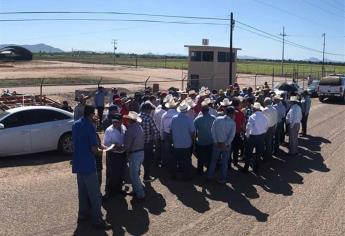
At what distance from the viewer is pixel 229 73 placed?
3528 centimetres

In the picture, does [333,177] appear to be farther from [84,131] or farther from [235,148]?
[84,131]

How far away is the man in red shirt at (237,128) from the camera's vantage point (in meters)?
11.1

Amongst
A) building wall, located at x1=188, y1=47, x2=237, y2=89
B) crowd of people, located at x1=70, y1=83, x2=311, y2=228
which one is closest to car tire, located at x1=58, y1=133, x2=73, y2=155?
crowd of people, located at x1=70, y1=83, x2=311, y2=228

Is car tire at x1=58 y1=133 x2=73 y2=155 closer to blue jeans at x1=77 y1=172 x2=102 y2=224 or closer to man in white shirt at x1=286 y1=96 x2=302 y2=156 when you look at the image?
blue jeans at x1=77 y1=172 x2=102 y2=224

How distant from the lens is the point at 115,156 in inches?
333

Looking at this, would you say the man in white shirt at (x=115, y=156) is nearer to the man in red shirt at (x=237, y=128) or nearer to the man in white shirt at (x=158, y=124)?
the man in white shirt at (x=158, y=124)

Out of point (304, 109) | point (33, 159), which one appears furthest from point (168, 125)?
point (304, 109)

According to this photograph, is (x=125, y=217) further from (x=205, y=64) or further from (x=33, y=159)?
(x=205, y=64)

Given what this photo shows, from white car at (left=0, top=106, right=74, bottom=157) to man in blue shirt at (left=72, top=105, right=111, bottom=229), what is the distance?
17.0ft

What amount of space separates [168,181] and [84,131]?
3651mm

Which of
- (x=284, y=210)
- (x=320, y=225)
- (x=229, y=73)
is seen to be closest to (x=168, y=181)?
(x=284, y=210)

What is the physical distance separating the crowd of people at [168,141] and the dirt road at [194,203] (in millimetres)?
378

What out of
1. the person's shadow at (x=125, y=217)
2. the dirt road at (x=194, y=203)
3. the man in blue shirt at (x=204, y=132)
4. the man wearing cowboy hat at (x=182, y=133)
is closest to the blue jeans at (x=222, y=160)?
the dirt road at (x=194, y=203)

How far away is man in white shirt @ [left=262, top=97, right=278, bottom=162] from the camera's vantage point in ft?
38.6
